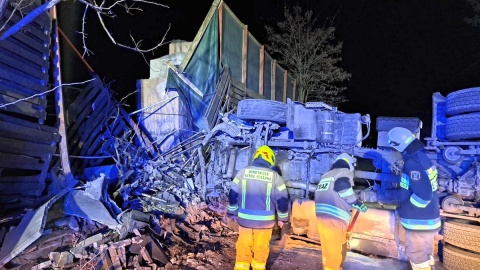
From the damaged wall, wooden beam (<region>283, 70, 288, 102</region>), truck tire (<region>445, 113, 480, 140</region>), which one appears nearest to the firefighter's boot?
truck tire (<region>445, 113, 480, 140</region>)

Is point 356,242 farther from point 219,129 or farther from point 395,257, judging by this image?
point 219,129

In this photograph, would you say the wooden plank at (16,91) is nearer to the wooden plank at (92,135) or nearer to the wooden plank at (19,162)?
the wooden plank at (19,162)

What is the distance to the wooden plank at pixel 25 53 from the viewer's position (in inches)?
183

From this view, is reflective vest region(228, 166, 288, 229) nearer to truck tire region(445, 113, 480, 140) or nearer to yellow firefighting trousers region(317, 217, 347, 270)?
yellow firefighting trousers region(317, 217, 347, 270)

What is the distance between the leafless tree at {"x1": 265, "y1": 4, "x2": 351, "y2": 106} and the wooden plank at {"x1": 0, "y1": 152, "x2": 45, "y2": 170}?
15875mm

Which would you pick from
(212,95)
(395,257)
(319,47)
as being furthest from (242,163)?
(319,47)

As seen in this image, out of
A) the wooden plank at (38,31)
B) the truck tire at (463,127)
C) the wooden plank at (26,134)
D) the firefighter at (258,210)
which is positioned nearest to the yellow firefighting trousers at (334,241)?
the firefighter at (258,210)

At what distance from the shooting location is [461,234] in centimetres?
370

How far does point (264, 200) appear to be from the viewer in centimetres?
371

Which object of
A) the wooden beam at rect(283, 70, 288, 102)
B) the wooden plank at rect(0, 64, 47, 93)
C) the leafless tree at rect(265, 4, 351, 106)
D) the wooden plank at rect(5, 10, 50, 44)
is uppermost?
the leafless tree at rect(265, 4, 351, 106)

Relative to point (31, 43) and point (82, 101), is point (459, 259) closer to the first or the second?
point (31, 43)

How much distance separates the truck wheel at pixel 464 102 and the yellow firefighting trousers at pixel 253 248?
10.5ft

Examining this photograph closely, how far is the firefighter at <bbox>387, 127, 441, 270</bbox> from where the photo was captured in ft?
11.1

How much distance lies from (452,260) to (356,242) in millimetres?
1118
